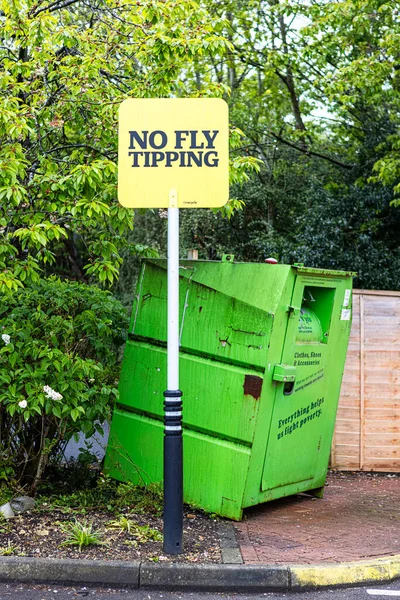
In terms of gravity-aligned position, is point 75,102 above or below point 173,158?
above

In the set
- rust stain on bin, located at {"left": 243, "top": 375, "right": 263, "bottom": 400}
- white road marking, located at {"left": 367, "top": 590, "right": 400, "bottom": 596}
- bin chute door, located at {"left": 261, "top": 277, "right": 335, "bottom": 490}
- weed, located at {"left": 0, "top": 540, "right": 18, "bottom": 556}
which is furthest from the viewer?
bin chute door, located at {"left": 261, "top": 277, "right": 335, "bottom": 490}

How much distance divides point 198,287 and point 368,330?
2592 mm

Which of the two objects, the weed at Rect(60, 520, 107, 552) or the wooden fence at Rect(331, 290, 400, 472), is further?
the wooden fence at Rect(331, 290, 400, 472)

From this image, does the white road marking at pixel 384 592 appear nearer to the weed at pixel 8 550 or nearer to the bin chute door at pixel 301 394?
the bin chute door at pixel 301 394

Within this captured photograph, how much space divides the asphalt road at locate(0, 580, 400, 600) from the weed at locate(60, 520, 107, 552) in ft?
1.32

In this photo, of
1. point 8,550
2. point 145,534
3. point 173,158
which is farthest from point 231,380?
point 8,550

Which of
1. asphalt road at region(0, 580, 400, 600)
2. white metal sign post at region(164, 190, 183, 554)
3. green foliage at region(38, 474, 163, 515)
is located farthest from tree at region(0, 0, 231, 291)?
asphalt road at region(0, 580, 400, 600)

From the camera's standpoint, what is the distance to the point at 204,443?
5.99 meters

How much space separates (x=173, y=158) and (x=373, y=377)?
389 cm

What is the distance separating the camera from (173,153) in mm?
5188

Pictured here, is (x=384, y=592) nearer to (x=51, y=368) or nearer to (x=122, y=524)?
(x=122, y=524)

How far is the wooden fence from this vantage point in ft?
26.1

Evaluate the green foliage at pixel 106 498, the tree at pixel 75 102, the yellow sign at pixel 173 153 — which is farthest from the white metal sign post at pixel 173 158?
the green foliage at pixel 106 498

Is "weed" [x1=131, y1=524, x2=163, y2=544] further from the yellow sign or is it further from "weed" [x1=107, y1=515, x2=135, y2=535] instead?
the yellow sign
